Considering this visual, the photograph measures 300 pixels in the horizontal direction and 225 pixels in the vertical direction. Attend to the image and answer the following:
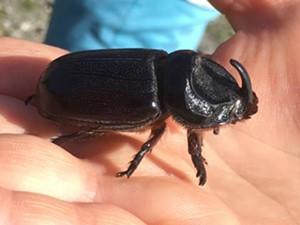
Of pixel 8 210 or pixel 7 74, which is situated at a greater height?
pixel 8 210

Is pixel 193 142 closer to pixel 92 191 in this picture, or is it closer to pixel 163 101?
pixel 163 101

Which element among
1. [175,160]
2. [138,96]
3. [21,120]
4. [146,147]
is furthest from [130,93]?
[21,120]

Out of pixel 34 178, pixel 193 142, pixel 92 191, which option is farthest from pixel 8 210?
pixel 193 142

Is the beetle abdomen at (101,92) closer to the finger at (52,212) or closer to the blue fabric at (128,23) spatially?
the finger at (52,212)

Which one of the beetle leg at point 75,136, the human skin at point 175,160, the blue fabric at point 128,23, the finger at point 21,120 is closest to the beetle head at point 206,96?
the human skin at point 175,160

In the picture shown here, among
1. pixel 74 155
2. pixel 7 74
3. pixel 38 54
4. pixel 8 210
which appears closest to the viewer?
pixel 8 210

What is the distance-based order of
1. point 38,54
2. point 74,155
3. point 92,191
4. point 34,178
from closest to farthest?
→ 1. point 34,178
2. point 92,191
3. point 74,155
4. point 38,54
